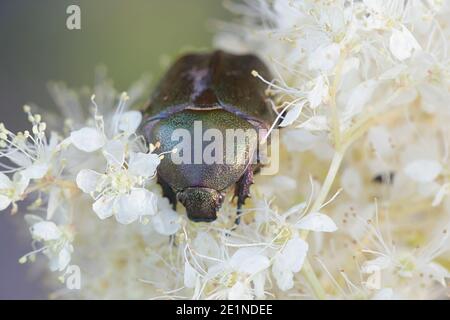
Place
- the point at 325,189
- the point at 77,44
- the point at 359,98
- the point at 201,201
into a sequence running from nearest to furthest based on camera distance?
1. the point at 201,201
2. the point at 325,189
3. the point at 359,98
4. the point at 77,44

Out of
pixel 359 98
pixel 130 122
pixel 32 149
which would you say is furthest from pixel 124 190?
pixel 359 98

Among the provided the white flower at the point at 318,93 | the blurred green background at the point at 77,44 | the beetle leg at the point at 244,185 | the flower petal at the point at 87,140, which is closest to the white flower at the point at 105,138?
the flower petal at the point at 87,140

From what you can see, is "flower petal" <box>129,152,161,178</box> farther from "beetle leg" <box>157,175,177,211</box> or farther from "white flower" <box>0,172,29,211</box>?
"white flower" <box>0,172,29,211</box>

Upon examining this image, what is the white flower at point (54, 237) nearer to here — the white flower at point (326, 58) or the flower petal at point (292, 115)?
the flower petal at point (292, 115)

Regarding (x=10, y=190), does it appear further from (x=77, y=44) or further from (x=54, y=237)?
(x=77, y=44)

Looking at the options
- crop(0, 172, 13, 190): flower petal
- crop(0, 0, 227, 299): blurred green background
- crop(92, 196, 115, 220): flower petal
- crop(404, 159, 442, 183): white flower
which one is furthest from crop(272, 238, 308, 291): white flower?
crop(0, 0, 227, 299): blurred green background
